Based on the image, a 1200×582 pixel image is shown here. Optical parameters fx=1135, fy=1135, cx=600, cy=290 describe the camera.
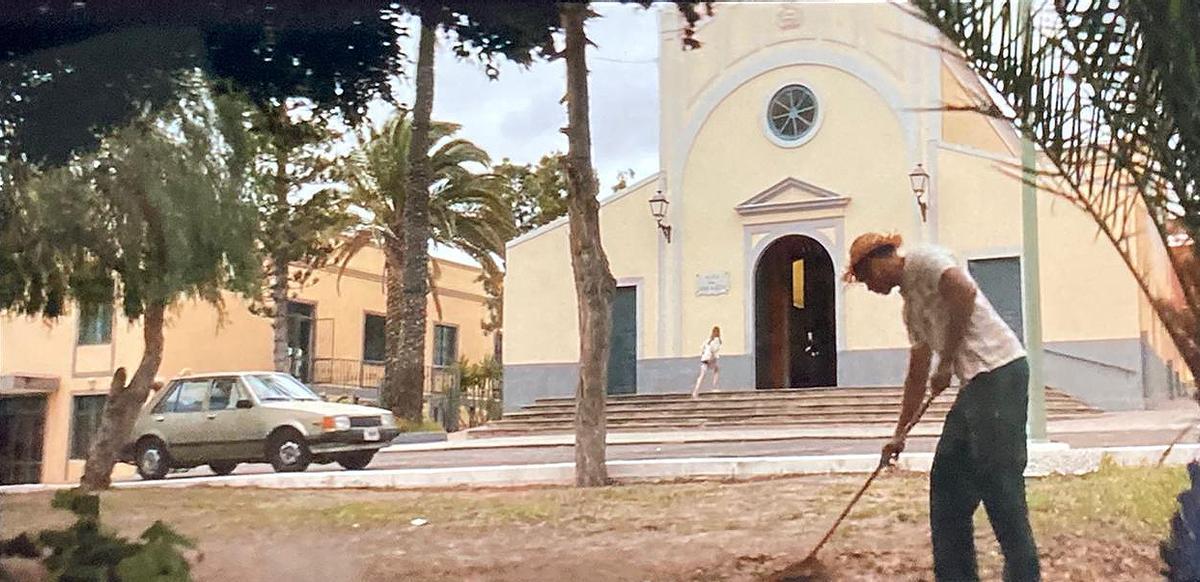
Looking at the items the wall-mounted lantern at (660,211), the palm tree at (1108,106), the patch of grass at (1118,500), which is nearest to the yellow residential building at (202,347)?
the wall-mounted lantern at (660,211)

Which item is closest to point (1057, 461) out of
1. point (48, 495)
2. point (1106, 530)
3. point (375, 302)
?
point (1106, 530)

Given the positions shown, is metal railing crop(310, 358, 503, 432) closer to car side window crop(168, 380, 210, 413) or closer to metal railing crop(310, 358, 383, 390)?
metal railing crop(310, 358, 383, 390)

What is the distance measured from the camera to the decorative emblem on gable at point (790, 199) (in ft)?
10.6

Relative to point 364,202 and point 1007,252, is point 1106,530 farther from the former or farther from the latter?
point 364,202

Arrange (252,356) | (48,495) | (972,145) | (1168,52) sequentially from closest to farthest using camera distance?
(1168,52) → (972,145) → (252,356) → (48,495)

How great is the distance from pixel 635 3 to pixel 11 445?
2.53 meters

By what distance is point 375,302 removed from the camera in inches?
131

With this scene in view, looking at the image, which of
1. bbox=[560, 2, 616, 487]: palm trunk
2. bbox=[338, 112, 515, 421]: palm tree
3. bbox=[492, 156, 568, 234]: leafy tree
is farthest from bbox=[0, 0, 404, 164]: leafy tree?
bbox=[560, 2, 616, 487]: palm trunk

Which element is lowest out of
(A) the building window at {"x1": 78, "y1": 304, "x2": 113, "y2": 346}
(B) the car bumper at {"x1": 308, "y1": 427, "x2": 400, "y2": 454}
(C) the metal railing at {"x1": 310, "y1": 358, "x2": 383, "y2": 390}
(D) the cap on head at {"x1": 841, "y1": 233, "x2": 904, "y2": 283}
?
(B) the car bumper at {"x1": 308, "y1": 427, "x2": 400, "y2": 454}

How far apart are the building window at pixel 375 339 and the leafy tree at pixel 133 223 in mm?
563

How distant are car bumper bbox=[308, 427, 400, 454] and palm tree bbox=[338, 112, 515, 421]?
0.10 meters

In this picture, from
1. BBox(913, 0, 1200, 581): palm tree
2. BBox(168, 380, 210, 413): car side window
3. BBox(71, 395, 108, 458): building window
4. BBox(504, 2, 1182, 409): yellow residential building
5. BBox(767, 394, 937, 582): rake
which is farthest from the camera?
BBox(71, 395, 108, 458): building window

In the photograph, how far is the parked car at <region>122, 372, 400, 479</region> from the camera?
339 cm

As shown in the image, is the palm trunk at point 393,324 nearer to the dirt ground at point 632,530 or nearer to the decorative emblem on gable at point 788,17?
the dirt ground at point 632,530
